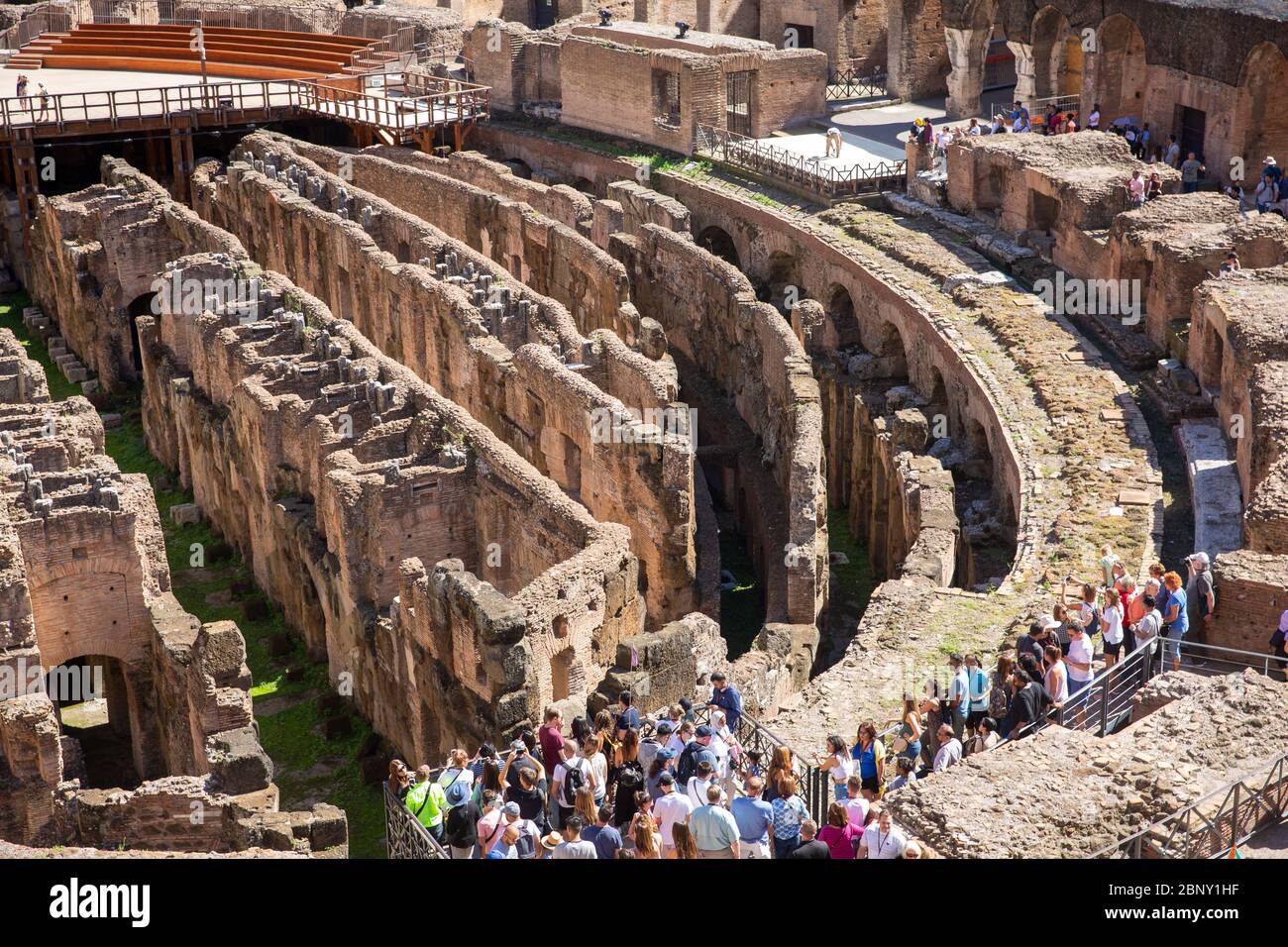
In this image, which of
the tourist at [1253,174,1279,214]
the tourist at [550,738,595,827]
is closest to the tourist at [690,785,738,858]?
the tourist at [550,738,595,827]

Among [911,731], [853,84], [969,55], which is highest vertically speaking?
[969,55]

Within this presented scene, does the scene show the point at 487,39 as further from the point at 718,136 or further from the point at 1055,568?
the point at 1055,568

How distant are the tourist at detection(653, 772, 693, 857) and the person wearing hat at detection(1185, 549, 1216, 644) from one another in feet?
22.0

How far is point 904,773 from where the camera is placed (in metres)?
15.0

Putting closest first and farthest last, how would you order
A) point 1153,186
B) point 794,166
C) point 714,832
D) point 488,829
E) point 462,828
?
point 714,832 < point 488,829 < point 462,828 < point 1153,186 < point 794,166

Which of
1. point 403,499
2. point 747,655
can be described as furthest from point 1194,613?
point 403,499

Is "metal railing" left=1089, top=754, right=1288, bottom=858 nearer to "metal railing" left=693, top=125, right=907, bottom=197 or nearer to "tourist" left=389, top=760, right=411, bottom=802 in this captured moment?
"tourist" left=389, top=760, right=411, bottom=802

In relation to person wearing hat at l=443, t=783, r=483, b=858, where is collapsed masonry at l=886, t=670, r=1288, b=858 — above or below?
above

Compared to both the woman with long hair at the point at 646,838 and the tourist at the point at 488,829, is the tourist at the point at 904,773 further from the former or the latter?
the tourist at the point at 488,829

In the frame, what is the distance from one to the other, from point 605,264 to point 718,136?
8.96 m

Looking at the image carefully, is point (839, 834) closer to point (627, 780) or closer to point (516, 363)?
point (627, 780)

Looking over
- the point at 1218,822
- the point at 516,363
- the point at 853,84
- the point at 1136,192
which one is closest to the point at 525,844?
the point at 1218,822

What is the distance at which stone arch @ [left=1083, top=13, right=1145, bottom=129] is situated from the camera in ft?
115

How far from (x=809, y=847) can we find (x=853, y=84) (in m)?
32.9
